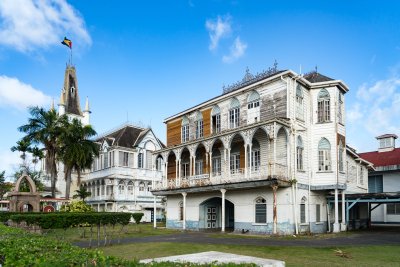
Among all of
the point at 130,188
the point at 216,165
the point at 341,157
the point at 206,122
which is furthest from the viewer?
the point at 130,188

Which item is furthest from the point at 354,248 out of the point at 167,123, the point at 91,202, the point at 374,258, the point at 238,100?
the point at 91,202

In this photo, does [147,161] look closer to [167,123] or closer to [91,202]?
[91,202]

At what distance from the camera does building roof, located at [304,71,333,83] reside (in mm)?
28756

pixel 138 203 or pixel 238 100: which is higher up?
pixel 238 100

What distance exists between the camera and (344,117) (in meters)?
28.8

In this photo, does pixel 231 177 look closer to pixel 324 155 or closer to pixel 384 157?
pixel 324 155

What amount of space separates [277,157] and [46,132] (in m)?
32.6

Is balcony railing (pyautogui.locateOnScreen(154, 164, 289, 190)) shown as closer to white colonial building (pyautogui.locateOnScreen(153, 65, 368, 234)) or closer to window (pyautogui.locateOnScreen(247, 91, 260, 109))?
white colonial building (pyautogui.locateOnScreen(153, 65, 368, 234))

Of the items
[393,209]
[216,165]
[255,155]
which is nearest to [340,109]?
[255,155]

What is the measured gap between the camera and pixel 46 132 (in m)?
47.8

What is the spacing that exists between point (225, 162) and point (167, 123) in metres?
11.5

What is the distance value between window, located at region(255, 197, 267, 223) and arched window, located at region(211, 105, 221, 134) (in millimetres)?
7808

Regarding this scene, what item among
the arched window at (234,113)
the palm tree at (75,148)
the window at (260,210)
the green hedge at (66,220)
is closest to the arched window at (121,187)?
the palm tree at (75,148)

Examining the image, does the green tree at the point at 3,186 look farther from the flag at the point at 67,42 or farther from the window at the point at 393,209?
the window at the point at 393,209
